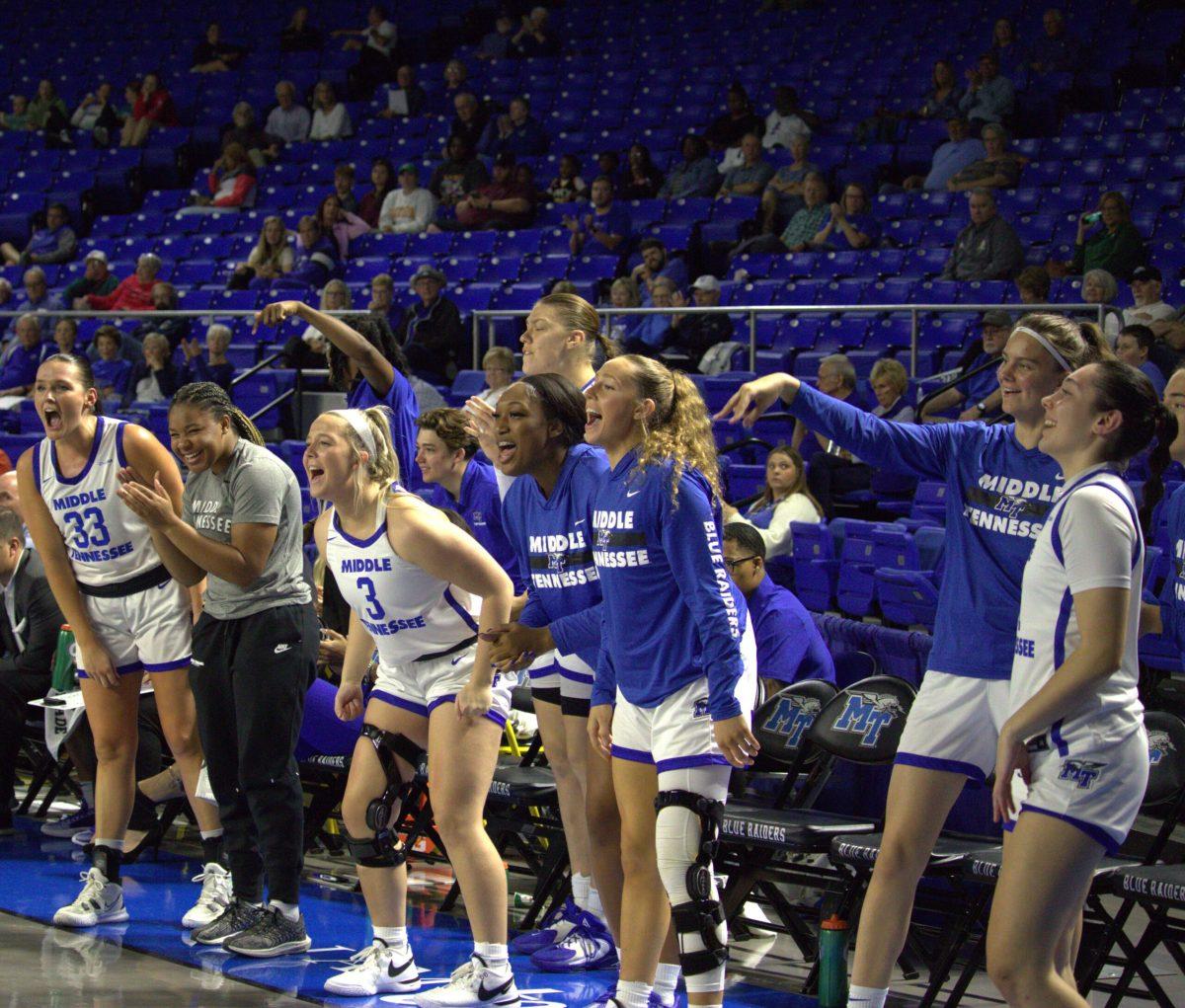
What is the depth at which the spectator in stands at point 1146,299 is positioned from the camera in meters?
8.70

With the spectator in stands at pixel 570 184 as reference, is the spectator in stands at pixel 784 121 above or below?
above

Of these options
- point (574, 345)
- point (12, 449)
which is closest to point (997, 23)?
point (12, 449)

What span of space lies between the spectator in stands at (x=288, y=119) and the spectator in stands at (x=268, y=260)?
3.20 meters

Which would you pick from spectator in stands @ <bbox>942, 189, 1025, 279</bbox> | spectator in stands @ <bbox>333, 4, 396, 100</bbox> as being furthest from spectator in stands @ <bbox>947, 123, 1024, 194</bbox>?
spectator in stands @ <bbox>333, 4, 396, 100</bbox>

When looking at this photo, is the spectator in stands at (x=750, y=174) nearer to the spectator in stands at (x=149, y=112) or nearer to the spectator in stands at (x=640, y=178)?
the spectator in stands at (x=640, y=178)

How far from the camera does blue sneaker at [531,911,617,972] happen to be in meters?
4.85

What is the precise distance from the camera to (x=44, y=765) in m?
7.05

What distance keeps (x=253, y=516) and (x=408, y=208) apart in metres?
9.21

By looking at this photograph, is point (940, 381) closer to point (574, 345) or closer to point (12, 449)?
point (574, 345)

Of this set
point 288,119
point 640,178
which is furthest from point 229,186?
point 640,178

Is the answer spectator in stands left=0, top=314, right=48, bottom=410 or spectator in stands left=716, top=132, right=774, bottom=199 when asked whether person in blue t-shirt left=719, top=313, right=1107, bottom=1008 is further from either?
spectator in stands left=0, top=314, right=48, bottom=410

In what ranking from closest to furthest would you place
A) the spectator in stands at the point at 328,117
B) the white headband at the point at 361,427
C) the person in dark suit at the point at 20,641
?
the white headband at the point at 361,427
the person in dark suit at the point at 20,641
the spectator in stands at the point at 328,117

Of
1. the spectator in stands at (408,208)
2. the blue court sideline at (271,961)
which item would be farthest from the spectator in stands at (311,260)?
the blue court sideline at (271,961)

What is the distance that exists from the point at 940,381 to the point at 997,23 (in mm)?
4921
